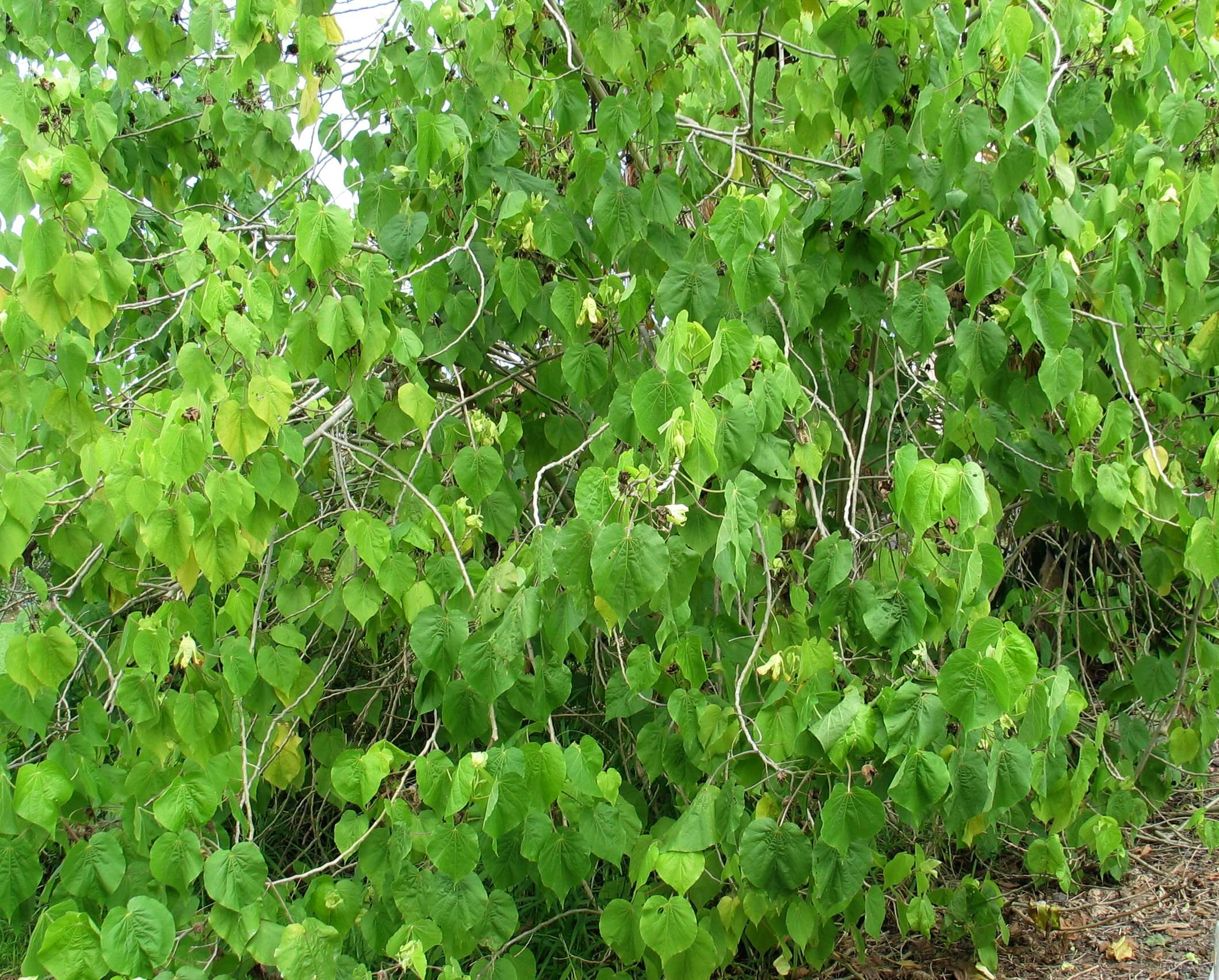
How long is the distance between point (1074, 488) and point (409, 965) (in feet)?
4.37

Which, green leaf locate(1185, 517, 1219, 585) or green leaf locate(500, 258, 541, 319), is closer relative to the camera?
green leaf locate(1185, 517, 1219, 585)

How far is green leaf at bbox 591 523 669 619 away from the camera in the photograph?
4.57ft

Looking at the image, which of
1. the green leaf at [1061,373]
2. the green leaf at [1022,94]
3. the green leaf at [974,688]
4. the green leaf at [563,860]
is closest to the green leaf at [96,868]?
the green leaf at [563,860]

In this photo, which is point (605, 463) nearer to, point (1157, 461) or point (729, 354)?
point (729, 354)

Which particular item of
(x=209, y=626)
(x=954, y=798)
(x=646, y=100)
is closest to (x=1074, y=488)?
(x=954, y=798)

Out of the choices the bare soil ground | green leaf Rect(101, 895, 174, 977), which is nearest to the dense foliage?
green leaf Rect(101, 895, 174, 977)

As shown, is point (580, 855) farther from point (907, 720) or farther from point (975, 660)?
point (975, 660)

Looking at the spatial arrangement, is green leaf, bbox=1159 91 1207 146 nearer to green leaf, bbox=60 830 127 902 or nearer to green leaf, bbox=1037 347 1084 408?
green leaf, bbox=1037 347 1084 408

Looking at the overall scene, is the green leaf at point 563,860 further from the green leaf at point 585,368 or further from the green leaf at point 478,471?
the green leaf at point 585,368

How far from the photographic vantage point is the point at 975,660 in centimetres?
150

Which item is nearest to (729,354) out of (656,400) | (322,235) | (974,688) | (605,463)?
(656,400)

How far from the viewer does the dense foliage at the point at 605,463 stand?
1.63m

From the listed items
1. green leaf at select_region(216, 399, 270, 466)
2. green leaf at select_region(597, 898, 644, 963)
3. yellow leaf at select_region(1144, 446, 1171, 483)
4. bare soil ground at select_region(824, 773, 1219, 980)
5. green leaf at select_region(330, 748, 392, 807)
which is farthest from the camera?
bare soil ground at select_region(824, 773, 1219, 980)

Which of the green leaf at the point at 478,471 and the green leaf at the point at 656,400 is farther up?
the green leaf at the point at 656,400
